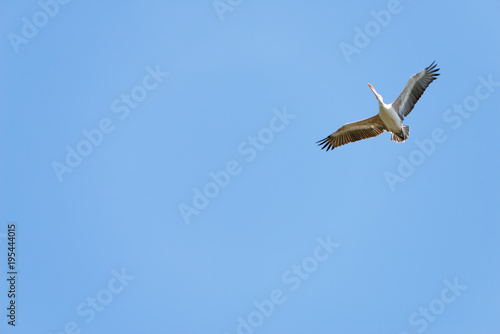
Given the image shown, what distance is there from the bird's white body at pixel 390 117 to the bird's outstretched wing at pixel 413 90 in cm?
31

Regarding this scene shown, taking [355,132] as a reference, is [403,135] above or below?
below

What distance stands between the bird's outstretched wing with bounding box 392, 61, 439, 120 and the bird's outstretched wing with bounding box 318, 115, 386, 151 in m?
0.81

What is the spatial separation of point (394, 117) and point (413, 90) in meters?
1.13

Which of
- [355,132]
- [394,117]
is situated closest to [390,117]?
[394,117]

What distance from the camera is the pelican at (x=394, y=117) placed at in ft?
58.8

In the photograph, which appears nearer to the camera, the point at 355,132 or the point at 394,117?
the point at 394,117

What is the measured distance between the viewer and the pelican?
17922 millimetres

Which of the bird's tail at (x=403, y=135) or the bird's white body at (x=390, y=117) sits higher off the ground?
the bird's white body at (x=390, y=117)

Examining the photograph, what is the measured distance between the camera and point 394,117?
18016 millimetres

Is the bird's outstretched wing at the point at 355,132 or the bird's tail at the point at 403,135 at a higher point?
the bird's outstretched wing at the point at 355,132

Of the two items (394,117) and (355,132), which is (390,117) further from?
(355,132)

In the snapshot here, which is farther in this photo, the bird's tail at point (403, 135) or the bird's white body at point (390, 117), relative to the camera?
the bird's tail at point (403, 135)

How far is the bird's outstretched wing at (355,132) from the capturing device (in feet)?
61.8

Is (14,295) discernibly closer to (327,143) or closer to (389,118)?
(327,143)
